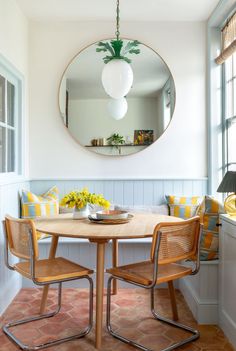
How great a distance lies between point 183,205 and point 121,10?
6.54 ft

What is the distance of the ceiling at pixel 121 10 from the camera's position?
11.8ft

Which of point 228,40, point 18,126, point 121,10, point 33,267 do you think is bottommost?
point 33,267

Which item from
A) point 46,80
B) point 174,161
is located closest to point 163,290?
point 174,161

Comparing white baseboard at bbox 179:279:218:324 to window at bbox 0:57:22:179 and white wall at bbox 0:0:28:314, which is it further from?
window at bbox 0:57:22:179

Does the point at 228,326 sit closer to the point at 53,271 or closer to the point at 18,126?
the point at 53,271

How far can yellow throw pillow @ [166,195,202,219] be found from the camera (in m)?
3.88

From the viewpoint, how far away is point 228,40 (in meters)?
3.63

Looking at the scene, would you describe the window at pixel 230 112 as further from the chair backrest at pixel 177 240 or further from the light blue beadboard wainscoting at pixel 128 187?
the chair backrest at pixel 177 240

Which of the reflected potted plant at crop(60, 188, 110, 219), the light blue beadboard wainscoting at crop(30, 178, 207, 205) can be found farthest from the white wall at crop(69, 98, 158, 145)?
the reflected potted plant at crop(60, 188, 110, 219)

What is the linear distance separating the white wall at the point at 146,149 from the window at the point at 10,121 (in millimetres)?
264

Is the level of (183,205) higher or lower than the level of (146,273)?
higher

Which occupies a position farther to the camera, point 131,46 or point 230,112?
point 131,46

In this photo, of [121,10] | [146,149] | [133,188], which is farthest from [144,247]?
[121,10]

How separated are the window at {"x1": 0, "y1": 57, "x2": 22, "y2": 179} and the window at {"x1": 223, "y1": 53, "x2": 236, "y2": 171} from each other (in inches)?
80.1
